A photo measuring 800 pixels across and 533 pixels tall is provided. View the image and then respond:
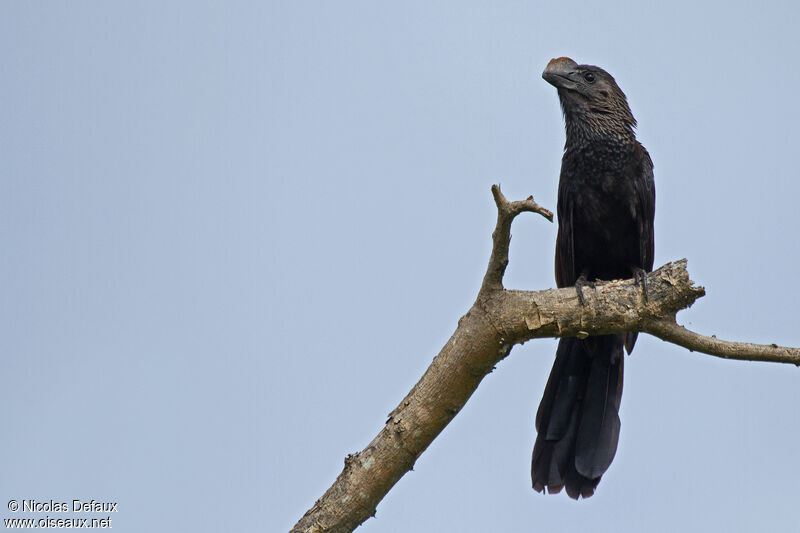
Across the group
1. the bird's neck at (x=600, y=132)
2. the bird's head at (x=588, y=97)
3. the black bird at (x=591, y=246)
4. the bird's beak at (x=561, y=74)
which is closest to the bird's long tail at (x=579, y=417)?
the black bird at (x=591, y=246)

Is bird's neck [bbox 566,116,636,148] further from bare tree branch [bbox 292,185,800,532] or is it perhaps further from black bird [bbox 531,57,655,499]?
bare tree branch [bbox 292,185,800,532]

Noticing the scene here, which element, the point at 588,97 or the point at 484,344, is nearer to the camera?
the point at 484,344

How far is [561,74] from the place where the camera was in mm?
5465

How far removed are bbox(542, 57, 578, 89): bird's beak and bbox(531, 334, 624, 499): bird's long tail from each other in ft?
5.34

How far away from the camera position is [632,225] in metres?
5.15

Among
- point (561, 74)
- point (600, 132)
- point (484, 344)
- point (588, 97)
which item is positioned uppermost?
point (561, 74)

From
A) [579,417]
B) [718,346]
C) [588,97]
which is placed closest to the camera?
[718,346]

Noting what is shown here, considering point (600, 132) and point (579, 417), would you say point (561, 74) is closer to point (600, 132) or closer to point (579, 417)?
point (600, 132)

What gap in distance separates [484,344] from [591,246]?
1577 mm

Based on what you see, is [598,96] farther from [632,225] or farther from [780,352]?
[780,352]

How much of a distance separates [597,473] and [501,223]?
5.97 feet

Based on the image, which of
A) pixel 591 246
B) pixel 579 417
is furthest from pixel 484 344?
pixel 591 246

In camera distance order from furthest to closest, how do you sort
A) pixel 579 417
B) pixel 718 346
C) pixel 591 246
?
pixel 591 246 → pixel 579 417 → pixel 718 346

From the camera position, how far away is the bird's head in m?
5.35
